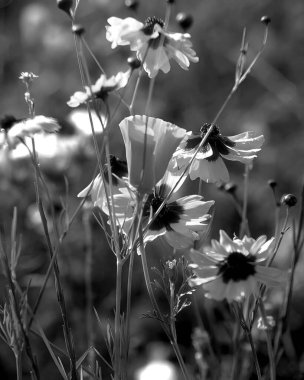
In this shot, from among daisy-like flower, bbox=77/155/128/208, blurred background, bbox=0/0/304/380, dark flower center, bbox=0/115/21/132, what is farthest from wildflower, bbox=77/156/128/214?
blurred background, bbox=0/0/304/380

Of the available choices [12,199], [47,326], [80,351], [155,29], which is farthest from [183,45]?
[47,326]

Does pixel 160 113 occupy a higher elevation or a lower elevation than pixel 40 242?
higher

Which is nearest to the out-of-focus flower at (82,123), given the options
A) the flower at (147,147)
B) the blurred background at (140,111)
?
the blurred background at (140,111)

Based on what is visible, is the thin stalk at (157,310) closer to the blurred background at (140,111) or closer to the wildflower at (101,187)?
the wildflower at (101,187)

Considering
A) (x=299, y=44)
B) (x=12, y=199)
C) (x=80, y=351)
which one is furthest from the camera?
(x=299, y=44)

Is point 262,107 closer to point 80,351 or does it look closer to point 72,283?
point 72,283

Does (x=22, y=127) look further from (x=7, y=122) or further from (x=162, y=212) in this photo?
(x=162, y=212)
